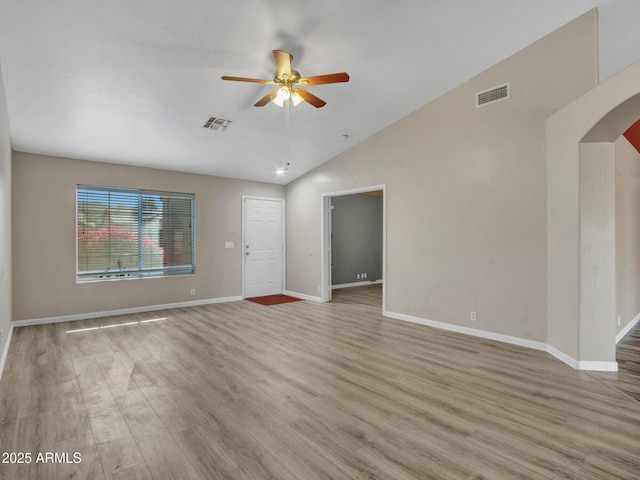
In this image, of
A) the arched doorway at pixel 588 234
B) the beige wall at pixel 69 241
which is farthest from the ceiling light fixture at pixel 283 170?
the arched doorway at pixel 588 234

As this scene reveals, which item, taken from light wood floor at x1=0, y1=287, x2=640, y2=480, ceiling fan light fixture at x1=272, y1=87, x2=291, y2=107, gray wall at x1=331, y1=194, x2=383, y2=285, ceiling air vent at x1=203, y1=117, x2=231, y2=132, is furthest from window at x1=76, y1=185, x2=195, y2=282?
ceiling fan light fixture at x1=272, y1=87, x2=291, y2=107

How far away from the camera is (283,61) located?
3.17m

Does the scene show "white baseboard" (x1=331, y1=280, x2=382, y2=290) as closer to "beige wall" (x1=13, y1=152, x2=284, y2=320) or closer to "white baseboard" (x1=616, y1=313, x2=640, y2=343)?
"beige wall" (x1=13, y1=152, x2=284, y2=320)

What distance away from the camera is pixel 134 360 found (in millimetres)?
3662

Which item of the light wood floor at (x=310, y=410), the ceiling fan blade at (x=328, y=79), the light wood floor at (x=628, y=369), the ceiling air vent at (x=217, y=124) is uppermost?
the ceiling air vent at (x=217, y=124)

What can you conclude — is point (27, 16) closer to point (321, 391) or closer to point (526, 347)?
point (321, 391)

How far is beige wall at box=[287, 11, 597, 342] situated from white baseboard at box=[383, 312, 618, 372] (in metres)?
0.07

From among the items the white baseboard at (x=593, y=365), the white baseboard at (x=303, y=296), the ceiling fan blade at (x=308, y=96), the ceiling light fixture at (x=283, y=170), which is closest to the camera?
the white baseboard at (x=593, y=365)

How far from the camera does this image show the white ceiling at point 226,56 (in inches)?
113

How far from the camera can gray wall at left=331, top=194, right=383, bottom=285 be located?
856 cm

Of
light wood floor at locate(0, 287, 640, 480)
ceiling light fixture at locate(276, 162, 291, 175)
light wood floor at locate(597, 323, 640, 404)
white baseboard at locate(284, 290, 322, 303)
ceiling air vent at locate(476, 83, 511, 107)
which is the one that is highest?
ceiling air vent at locate(476, 83, 511, 107)

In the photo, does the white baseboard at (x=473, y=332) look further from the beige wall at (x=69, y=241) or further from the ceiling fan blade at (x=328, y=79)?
the beige wall at (x=69, y=241)

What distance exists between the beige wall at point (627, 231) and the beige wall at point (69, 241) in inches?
258

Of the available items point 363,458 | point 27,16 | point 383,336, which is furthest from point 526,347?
point 27,16
